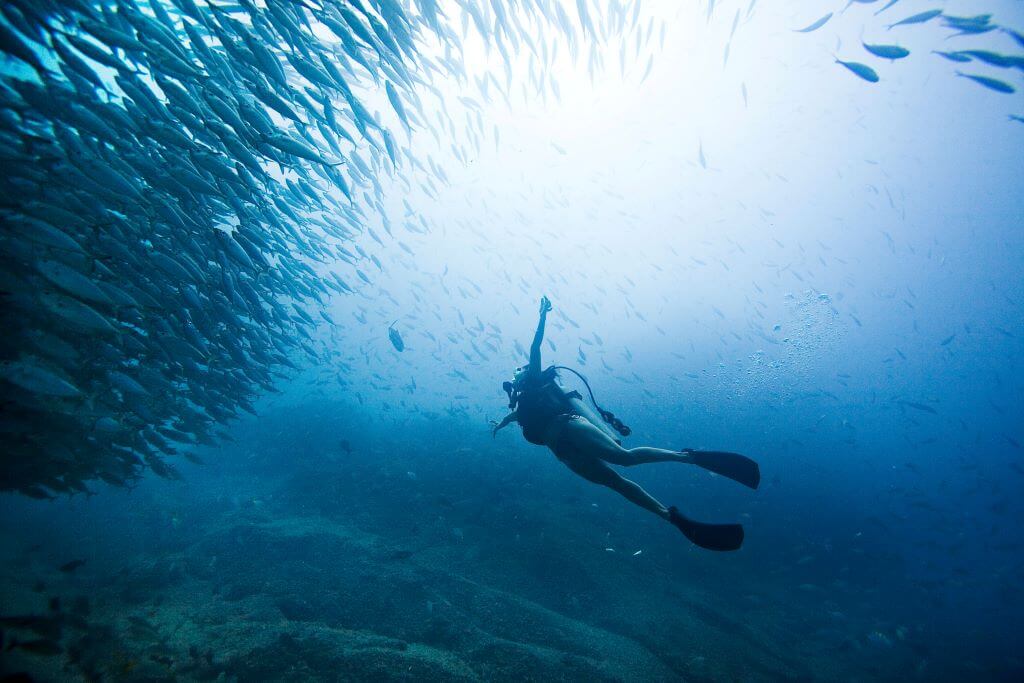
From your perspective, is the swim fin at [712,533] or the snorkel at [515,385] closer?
the swim fin at [712,533]

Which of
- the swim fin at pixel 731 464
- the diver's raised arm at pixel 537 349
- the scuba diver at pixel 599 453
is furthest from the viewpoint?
the diver's raised arm at pixel 537 349

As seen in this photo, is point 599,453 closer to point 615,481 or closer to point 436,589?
point 615,481

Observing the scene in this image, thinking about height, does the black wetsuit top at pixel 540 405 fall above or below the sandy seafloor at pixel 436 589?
above

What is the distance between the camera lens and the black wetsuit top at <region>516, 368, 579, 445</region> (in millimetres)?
5156

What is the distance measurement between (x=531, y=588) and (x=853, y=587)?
1738 cm

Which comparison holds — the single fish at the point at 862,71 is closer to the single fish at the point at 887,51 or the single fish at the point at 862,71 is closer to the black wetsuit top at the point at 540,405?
the single fish at the point at 887,51

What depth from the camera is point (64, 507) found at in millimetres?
17312

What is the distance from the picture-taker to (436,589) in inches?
344

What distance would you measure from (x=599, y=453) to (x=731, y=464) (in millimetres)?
1755

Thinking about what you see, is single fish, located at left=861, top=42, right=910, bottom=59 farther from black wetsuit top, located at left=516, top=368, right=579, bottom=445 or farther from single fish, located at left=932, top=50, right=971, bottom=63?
black wetsuit top, located at left=516, top=368, right=579, bottom=445

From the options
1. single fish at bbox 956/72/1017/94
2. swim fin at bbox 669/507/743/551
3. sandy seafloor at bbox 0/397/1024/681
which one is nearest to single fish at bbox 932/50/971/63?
single fish at bbox 956/72/1017/94

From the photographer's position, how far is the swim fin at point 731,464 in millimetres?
4766

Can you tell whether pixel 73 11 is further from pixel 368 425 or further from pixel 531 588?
pixel 368 425

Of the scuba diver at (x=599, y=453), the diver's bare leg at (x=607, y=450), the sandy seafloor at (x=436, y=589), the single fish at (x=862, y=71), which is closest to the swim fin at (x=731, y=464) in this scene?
the scuba diver at (x=599, y=453)
